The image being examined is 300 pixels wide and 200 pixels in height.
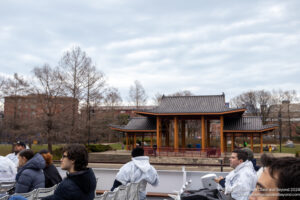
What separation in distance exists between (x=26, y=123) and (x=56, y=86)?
5223 mm

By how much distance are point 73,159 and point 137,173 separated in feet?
7.45

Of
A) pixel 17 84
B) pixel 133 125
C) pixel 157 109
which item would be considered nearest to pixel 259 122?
pixel 157 109

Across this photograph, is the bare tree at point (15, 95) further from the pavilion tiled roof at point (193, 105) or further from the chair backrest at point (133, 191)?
the chair backrest at point (133, 191)

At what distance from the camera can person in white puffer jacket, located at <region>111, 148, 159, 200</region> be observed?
5257mm

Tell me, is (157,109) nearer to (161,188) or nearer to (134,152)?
(161,188)

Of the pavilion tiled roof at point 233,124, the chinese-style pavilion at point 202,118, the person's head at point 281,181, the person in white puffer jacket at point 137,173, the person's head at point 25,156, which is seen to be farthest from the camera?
the pavilion tiled roof at point 233,124

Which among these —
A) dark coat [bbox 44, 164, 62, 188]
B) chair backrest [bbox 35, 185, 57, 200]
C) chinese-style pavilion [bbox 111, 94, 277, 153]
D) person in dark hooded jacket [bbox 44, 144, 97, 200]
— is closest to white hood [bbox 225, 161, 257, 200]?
person in dark hooded jacket [bbox 44, 144, 97, 200]

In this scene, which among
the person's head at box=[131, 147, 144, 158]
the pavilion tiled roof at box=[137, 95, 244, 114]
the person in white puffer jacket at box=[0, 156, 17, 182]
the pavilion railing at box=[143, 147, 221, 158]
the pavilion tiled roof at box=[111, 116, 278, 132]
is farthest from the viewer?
the pavilion tiled roof at box=[137, 95, 244, 114]

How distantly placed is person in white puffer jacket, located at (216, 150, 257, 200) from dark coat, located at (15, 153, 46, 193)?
10.2ft

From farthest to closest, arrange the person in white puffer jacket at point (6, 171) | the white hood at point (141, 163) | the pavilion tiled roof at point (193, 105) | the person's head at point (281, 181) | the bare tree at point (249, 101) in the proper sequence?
the bare tree at point (249, 101), the pavilion tiled roof at point (193, 105), the person in white puffer jacket at point (6, 171), the white hood at point (141, 163), the person's head at point (281, 181)

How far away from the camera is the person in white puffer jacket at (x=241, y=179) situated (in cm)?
424

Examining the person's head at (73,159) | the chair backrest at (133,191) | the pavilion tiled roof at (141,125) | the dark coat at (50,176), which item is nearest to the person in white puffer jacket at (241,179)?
the chair backrest at (133,191)

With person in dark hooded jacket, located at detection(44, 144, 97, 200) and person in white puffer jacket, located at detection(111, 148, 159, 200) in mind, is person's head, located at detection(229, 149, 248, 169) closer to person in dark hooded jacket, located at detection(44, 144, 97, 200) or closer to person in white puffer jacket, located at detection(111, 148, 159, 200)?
person in white puffer jacket, located at detection(111, 148, 159, 200)

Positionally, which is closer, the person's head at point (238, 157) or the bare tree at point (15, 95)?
the person's head at point (238, 157)
